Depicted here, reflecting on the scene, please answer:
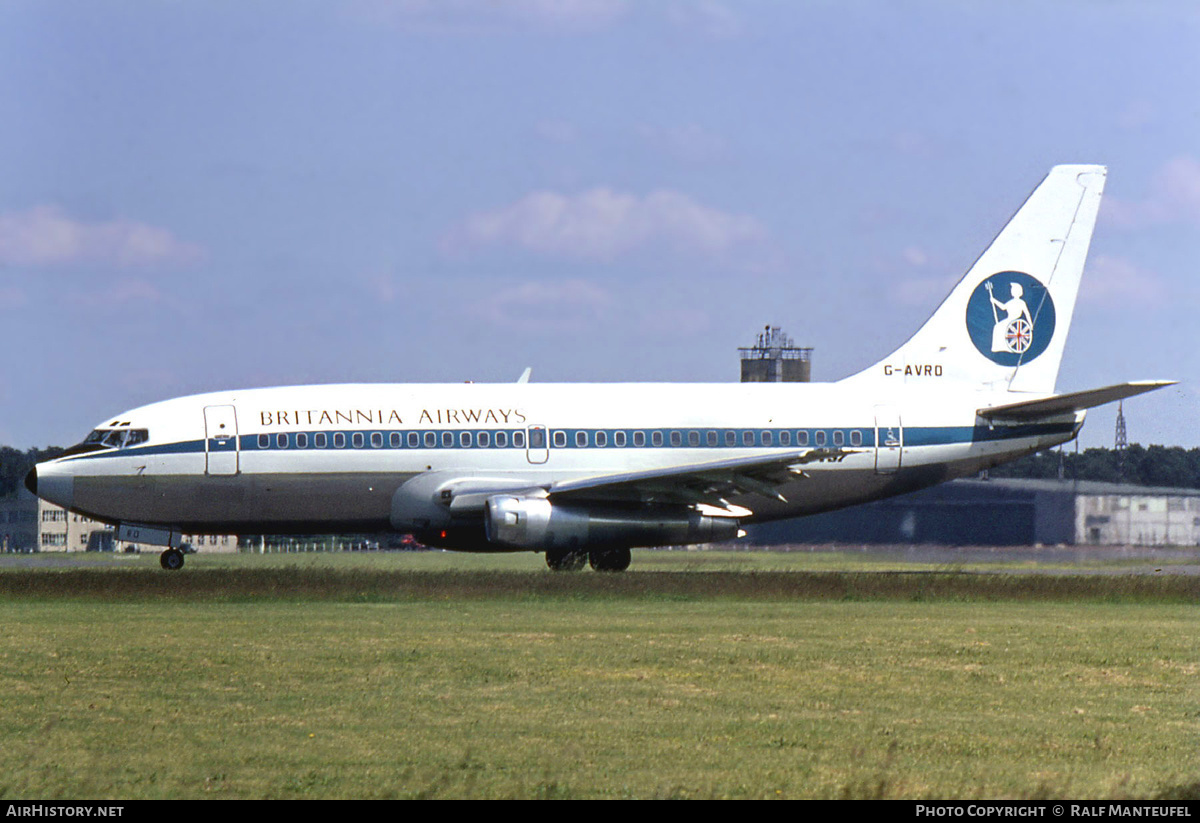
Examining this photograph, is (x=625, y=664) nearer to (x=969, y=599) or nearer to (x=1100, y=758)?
(x=1100, y=758)

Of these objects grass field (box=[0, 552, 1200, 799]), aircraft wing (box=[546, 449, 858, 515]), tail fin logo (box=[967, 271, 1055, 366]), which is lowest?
grass field (box=[0, 552, 1200, 799])

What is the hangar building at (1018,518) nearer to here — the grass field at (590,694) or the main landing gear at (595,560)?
the main landing gear at (595,560)

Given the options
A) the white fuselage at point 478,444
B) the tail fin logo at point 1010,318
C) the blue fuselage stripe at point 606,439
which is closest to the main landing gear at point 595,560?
the white fuselage at point 478,444

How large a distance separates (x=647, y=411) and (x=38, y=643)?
17.2 metres

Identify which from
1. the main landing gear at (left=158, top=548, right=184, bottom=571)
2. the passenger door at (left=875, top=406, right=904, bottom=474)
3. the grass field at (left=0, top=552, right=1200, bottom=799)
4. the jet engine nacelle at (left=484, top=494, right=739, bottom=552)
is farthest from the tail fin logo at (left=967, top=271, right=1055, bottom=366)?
the main landing gear at (left=158, top=548, right=184, bottom=571)

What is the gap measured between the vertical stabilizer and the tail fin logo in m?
0.02

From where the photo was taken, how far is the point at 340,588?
28.5 metres

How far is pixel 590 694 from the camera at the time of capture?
15.7 meters

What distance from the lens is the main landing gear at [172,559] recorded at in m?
33.9

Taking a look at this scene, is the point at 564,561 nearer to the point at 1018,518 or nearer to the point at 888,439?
the point at 888,439

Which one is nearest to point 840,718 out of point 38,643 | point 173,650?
point 173,650

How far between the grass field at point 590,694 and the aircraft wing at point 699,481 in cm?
427

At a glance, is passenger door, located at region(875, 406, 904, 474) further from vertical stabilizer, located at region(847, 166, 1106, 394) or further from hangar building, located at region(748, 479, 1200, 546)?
hangar building, located at region(748, 479, 1200, 546)

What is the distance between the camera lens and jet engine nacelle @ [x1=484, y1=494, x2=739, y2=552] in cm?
3215
